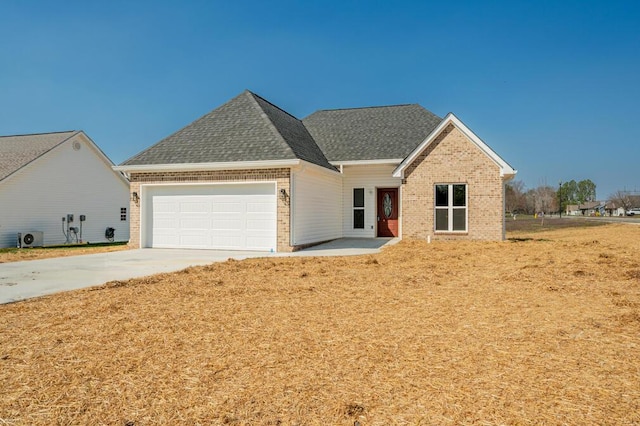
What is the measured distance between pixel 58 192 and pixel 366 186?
17.4 meters

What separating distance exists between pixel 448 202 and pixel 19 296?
46.4 feet

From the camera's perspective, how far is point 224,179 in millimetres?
15281

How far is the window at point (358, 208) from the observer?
19.9m

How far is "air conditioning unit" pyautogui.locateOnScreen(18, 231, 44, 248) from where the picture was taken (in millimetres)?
20867

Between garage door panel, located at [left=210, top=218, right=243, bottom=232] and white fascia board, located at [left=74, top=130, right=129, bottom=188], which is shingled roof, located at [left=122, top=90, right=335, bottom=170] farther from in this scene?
white fascia board, located at [left=74, top=130, right=129, bottom=188]

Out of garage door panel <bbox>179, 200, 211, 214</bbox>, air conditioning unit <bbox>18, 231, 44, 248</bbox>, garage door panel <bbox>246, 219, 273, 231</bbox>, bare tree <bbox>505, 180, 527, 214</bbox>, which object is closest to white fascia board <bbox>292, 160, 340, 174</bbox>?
garage door panel <bbox>246, 219, 273, 231</bbox>

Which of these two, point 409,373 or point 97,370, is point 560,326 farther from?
point 97,370

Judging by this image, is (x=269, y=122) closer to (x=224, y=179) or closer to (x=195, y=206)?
(x=224, y=179)

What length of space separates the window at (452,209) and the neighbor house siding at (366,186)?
3040 millimetres

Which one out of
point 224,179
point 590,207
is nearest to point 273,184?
point 224,179

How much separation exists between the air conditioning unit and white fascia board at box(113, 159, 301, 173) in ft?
28.9

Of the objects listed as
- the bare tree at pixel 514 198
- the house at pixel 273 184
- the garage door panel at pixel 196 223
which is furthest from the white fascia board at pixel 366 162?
the bare tree at pixel 514 198

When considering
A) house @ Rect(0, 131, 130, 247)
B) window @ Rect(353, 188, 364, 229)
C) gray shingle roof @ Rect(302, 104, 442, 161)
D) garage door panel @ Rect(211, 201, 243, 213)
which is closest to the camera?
garage door panel @ Rect(211, 201, 243, 213)

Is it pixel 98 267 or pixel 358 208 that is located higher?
pixel 358 208
